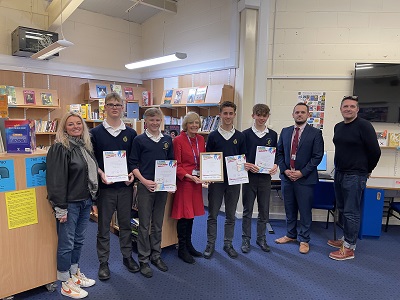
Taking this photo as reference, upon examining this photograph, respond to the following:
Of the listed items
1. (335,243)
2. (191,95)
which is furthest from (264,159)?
(191,95)

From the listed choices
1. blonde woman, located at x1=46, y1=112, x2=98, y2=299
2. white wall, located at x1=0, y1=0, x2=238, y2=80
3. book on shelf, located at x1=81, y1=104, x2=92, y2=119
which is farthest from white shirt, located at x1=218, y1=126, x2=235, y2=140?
book on shelf, located at x1=81, y1=104, x2=92, y2=119

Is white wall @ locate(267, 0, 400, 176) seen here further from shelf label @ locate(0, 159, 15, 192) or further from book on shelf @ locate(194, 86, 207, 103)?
shelf label @ locate(0, 159, 15, 192)

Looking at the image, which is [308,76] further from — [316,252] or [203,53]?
[316,252]

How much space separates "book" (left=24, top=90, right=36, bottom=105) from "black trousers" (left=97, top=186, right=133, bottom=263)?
3978 mm

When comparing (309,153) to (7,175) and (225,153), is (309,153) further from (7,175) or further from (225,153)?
(7,175)

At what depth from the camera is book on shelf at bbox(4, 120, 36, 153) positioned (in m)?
2.21

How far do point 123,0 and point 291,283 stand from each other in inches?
232

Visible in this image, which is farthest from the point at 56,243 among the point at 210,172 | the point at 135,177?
the point at 210,172

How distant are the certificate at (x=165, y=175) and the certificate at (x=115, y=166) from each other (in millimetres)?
286

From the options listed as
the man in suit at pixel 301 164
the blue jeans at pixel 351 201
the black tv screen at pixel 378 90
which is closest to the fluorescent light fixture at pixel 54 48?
the man in suit at pixel 301 164

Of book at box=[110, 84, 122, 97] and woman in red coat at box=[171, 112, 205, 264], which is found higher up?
book at box=[110, 84, 122, 97]

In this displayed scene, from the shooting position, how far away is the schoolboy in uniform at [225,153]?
2945mm

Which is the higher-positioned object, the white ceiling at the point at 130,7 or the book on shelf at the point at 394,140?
the white ceiling at the point at 130,7

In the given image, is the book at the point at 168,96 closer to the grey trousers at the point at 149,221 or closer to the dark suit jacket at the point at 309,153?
the dark suit jacket at the point at 309,153
